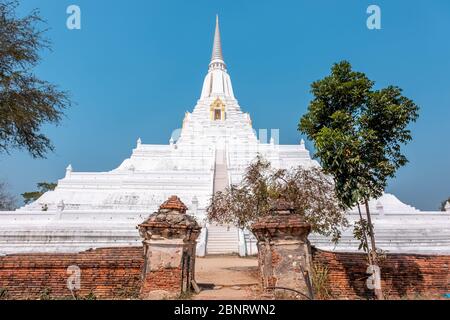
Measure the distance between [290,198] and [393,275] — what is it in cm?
394

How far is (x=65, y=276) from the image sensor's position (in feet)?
Result: 24.7

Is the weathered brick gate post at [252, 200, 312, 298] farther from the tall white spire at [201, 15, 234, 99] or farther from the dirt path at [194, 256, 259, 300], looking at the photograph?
the tall white spire at [201, 15, 234, 99]

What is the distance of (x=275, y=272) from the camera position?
6566 mm

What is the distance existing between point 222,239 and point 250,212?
7219 mm

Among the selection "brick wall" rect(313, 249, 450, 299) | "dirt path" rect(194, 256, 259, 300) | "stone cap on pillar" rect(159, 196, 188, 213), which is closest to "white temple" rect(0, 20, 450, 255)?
"dirt path" rect(194, 256, 259, 300)

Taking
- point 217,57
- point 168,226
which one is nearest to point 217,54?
point 217,57

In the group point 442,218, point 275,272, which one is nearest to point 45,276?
point 275,272

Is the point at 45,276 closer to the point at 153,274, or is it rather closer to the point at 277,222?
the point at 153,274

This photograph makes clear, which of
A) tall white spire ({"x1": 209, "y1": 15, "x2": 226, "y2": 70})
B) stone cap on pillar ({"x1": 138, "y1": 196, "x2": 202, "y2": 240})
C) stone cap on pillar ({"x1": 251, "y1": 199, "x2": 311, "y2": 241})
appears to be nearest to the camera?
stone cap on pillar ({"x1": 251, "y1": 199, "x2": 311, "y2": 241})

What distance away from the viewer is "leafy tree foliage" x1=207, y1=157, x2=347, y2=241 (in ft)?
37.9

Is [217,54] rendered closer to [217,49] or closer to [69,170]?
[217,49]

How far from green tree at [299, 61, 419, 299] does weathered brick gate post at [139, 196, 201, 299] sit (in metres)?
4.01
